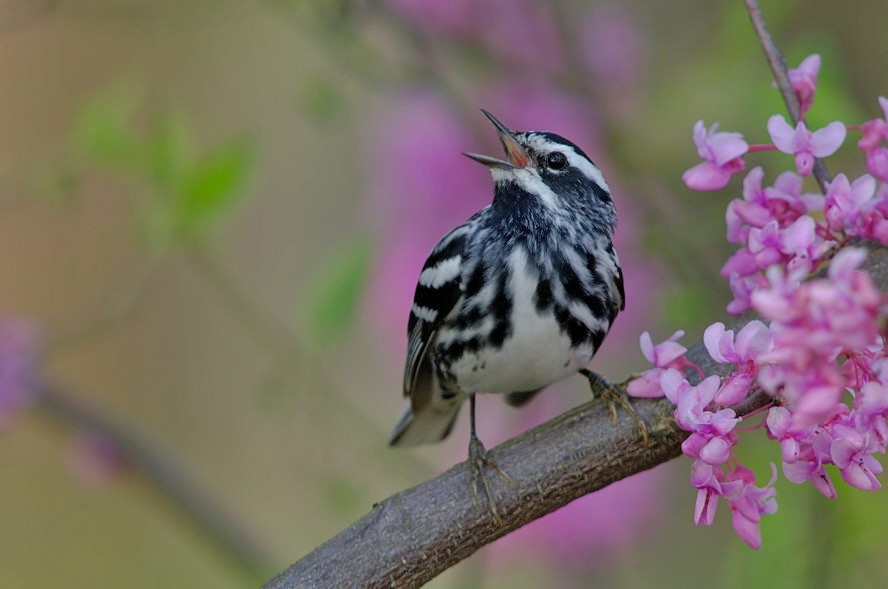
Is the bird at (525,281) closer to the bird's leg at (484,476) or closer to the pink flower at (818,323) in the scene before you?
the bird's leg at (484,476)

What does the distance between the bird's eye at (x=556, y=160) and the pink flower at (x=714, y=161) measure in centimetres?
76

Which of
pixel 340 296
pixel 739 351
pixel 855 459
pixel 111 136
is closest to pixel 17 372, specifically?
pixel 111 136

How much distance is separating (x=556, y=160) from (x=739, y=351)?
103 centimetres

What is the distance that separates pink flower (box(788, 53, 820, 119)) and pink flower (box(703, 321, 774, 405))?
16.0 inches

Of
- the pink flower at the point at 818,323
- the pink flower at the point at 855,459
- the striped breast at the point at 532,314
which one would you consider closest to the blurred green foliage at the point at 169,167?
the striped breast at the point at 532,314

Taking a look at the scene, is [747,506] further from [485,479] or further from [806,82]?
[806,82]

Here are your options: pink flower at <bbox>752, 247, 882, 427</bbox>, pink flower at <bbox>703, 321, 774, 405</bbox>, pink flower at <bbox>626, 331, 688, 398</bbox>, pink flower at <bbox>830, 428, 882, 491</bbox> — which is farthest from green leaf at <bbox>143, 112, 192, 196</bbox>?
pink flower at <bbox>752, 247, 882, 427</bbox>

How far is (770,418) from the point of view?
141 centimetres

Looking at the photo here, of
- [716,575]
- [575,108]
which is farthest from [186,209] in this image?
[716,575]

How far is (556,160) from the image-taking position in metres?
2.39

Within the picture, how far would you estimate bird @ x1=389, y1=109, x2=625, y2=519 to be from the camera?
7.33ft

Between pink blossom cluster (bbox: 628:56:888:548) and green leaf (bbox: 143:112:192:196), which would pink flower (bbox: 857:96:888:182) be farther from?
green leaf (bbox: 143:112:192:196)

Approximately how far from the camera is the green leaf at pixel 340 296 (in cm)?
258

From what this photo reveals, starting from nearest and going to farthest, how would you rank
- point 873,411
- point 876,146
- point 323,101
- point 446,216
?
point 873,411
point 876,146
point 323,101
point 446,216
